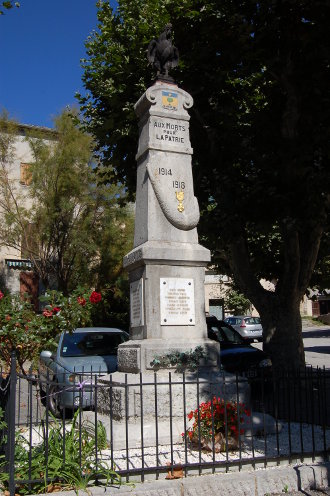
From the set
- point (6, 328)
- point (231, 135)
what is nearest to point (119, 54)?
point (231, 135)

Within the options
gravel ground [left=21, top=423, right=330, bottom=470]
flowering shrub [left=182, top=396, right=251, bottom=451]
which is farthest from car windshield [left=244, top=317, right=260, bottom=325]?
flowering shrub [left=182, top=396, right=251, bottom=451]

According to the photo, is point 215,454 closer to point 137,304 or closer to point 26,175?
point 137,304

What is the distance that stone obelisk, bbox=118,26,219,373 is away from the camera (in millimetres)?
7055

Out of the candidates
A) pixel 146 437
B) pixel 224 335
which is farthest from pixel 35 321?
pixel 224 335

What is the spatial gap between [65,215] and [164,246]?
16.9 metres

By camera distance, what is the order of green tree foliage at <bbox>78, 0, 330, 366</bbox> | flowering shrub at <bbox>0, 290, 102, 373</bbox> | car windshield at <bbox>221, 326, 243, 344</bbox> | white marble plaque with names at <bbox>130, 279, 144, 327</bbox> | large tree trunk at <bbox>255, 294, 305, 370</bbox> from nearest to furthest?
white marble plaque with names at <bbox>130, 279, 144, 327</bbox>, flowering shrub at <bbox>0, 290, 102, 373</bbox>, green tree foliage at <bbox>78, 0, 330, 366</bbox>, large tree trunk at <bbox>255, 294, 305, 370</bbox>, car windshield at <bbox>221, 326, 243, 344</bbox>

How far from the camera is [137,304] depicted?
7.37 metres

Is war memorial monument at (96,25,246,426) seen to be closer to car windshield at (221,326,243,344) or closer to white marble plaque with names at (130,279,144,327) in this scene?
white marble plaque with names at (130,279,144,327)

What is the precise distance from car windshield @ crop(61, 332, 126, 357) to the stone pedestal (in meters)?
2.87

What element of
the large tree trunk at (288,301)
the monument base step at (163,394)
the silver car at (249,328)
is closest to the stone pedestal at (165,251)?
the monument base step at (163,394)

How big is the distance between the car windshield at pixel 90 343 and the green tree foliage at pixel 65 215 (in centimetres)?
1252

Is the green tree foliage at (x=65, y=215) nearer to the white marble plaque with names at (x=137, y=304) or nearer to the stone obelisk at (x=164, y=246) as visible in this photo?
the stone obelisk at (x=164, y=246)

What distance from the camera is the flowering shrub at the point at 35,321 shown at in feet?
26.5

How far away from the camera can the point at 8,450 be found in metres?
4.75
